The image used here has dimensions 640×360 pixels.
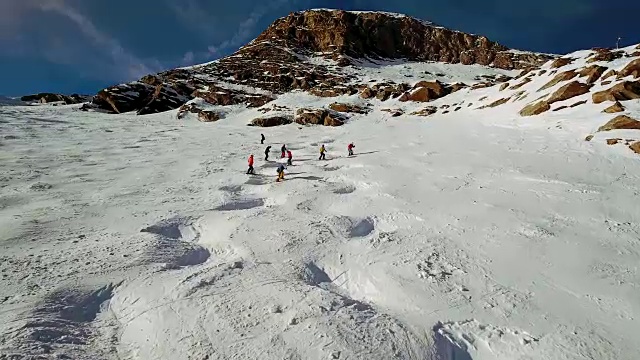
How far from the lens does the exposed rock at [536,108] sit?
29.0 m

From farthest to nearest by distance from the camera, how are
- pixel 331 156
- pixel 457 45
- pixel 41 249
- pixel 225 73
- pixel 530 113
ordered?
pixel 457 45, pixel 225 73, pixel 530 113, pixel 331 156, pixel 41 249

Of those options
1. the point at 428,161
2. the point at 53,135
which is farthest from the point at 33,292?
the point at 53,135

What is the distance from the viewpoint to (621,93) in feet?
82.5

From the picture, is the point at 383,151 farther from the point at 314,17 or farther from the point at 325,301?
the point at 314,17

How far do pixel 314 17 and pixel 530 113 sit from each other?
95.9 metres

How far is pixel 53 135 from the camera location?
29.5 meters

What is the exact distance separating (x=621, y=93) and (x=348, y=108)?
30295 millimetres

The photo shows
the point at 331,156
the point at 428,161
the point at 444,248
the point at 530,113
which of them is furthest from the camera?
the point at 530,113

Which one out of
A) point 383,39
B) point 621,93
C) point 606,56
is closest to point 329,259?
point 621,93

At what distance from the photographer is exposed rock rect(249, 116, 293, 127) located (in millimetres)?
43938

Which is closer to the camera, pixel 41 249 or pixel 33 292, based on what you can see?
pixel 33 292

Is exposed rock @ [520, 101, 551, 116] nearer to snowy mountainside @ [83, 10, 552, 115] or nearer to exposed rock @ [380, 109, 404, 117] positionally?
exposed rock @ [380, 109, 404, 117]

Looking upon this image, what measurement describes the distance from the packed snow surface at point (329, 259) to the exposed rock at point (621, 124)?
265 cm

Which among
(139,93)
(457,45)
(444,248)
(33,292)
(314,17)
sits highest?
(314,17)
